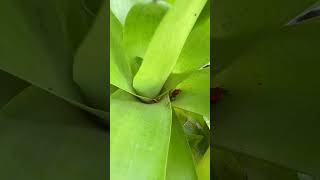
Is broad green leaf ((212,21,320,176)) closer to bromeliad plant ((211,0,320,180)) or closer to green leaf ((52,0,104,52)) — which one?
bromeliad plant ((211,0,320,180))

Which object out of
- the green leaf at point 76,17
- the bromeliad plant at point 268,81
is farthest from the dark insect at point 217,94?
the green leaf at point 76,17

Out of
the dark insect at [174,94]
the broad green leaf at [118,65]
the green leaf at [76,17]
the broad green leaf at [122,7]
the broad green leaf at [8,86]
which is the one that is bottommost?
the dark insect at [174,94]

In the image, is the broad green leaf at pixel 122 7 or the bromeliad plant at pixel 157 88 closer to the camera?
the bromeliad plant at pixel 157 88

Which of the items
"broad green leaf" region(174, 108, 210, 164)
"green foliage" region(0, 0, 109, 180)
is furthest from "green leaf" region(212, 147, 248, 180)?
"green foliage" region(0, 0, 109, 180)

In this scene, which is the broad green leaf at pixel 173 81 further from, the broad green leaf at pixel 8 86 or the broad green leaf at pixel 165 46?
the broad green leaf at pixel 8 86

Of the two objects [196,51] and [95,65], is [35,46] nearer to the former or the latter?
[95,65]

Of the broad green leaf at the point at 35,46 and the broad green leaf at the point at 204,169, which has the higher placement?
the broad green leaf at the point at 35,46

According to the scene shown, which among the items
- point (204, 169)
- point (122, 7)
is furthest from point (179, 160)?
point (122, 7)
